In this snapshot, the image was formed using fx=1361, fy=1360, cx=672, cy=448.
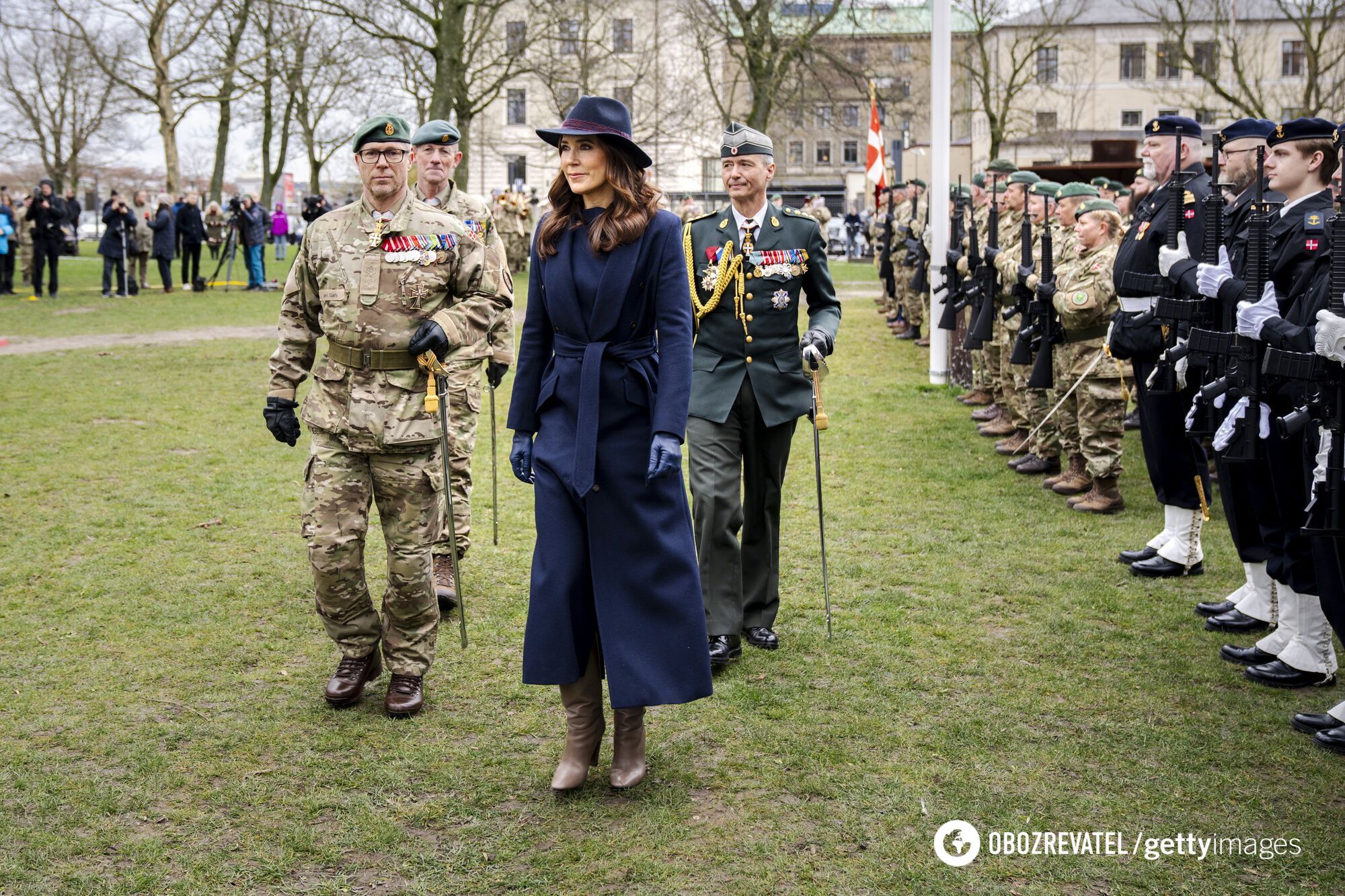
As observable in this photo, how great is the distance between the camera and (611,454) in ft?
15.1

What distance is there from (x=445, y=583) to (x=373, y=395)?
1.97 meters

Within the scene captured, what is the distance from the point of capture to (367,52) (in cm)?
3519

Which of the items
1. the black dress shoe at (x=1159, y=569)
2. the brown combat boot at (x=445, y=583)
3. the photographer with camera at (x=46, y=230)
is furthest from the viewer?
the photographer with camera at (x=46, y=230)

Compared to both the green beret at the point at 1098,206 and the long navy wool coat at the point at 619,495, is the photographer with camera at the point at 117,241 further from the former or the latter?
the long navy wool coat at the point at 619,495

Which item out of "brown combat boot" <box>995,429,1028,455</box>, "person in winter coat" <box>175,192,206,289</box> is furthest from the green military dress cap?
"person in winter coat" <box>175,192,206,289</box>

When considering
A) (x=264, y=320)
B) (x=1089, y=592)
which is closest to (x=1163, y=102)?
(x=264, y=320)

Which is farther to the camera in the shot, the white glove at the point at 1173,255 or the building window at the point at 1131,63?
the building window at the point at 1131,63

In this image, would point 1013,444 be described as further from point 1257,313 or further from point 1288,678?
point 1257,313

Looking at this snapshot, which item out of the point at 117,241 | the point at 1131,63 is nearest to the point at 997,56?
the point at 1131,63

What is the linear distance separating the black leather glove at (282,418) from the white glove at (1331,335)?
377 centimetres

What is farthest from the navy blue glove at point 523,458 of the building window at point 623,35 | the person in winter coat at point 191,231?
the building window at point 623,35

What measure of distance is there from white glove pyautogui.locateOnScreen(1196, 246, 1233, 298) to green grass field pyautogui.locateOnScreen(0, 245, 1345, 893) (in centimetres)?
164

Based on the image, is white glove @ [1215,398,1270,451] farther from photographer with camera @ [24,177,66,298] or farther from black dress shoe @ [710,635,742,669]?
photographer with camera @ [24,177,66,298]

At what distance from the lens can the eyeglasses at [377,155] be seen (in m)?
5.39
